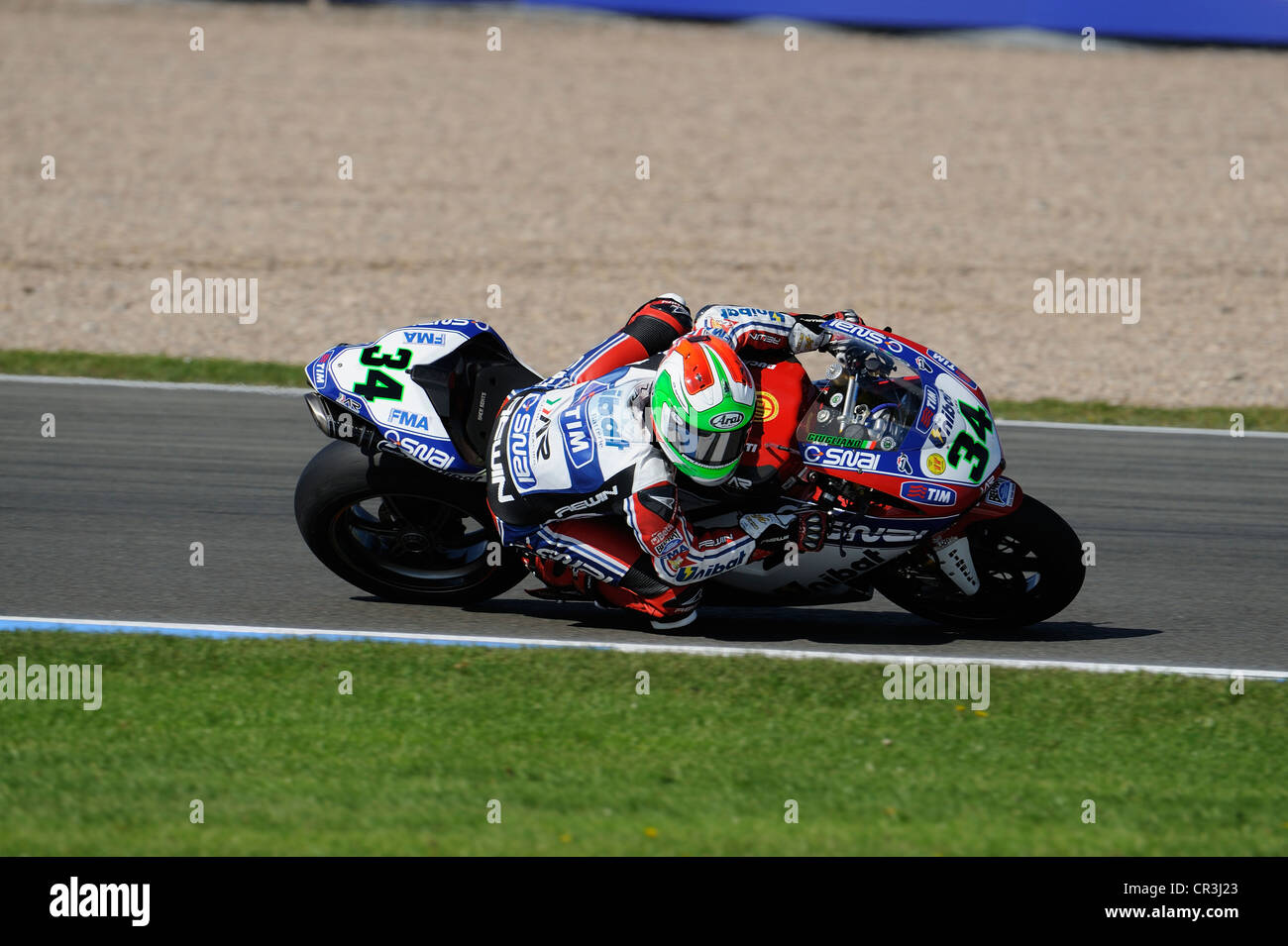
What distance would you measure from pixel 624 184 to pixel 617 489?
11.5 metres

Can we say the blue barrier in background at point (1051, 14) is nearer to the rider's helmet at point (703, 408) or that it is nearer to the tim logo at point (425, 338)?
the tim logo at point (425, 338)

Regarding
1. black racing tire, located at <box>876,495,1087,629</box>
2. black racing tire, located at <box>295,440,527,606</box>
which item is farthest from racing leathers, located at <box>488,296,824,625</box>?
black racing tire, located at <box>876,495,1087,629</box>

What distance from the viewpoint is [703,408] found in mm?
5551

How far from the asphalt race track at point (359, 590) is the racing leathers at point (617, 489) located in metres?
0.50

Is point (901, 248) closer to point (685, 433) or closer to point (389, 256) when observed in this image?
point (389, 256)

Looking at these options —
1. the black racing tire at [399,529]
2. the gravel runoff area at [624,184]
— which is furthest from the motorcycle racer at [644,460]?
the gravel runoff area at [624,184]

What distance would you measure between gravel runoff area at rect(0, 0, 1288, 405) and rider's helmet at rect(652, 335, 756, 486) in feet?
21.3

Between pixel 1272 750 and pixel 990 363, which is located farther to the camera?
pixel 990 363

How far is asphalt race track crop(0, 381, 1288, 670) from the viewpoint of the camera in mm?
6742
